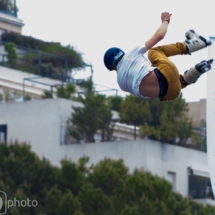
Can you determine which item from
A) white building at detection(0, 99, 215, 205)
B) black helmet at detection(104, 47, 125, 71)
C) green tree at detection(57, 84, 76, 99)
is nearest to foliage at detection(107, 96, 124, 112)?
green tree at detection(57, 84, 76, 99)

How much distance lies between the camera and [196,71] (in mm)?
14492

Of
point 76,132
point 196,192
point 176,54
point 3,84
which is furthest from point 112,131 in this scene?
point 176,54

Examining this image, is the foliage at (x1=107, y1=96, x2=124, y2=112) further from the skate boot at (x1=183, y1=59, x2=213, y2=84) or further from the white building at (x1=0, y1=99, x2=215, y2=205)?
the skate boot at (x1=183, y1=59, x2=213, y2=84)

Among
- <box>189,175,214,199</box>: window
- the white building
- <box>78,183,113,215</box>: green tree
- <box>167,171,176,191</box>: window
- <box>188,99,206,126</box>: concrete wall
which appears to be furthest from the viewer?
<box>188,99,206,126</box>: concrete wall

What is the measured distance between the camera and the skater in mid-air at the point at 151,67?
13.7 metres

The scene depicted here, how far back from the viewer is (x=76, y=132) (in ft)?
142

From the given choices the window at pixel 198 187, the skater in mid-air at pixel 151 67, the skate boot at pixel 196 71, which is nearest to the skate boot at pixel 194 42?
the skater in mid-air at pixel 151 67

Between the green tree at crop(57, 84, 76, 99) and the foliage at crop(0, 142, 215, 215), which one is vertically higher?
the green tree at crop(57, 84, 76, 99)

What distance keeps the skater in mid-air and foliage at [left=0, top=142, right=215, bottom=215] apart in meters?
18.2

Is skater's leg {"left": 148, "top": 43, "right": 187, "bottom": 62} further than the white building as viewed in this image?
No

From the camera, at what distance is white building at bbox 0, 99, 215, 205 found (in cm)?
4159

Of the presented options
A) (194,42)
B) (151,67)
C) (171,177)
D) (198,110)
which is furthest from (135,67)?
(198,110)

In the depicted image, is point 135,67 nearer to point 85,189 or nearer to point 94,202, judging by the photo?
point 94,202

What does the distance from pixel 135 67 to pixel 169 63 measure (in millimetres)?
478
